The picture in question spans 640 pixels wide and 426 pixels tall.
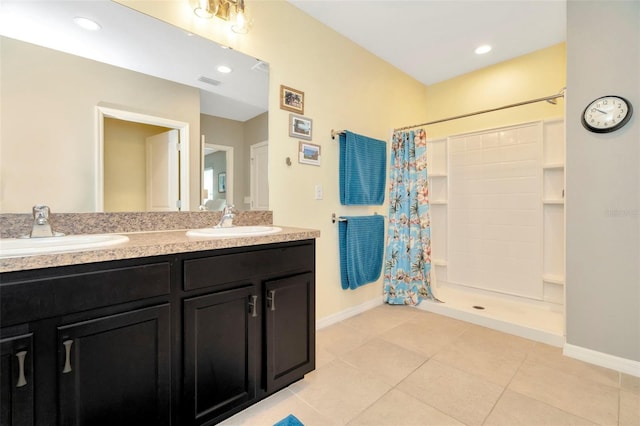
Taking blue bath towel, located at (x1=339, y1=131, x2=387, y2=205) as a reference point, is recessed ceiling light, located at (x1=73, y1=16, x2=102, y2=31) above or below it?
above

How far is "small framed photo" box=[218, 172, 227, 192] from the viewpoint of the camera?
5.97ft

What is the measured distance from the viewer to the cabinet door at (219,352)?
45.8 inches

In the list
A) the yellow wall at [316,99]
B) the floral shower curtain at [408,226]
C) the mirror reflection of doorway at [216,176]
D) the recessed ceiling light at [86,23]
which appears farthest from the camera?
the floral shower curtain at [408,226]

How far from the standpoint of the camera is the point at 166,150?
1.61 metres

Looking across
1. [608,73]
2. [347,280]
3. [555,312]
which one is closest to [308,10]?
[608,73]

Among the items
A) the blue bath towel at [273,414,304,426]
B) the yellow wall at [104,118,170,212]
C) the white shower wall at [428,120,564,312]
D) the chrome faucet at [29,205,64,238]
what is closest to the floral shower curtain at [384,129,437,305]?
the white shower wall at [428,120,564,312]

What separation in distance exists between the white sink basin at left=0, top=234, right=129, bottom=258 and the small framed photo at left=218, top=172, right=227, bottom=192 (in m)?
0.69

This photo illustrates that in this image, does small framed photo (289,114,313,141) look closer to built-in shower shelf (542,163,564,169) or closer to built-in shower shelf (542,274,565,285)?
built-in shower shelf (542,163,564,169)

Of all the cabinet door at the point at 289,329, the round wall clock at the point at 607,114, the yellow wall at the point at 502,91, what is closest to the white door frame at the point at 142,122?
the cabinet door at the point at 289,329

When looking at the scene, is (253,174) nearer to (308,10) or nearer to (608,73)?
(308,10)

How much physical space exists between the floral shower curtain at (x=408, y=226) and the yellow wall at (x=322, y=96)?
17cm

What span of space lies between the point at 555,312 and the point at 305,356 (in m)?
2.41

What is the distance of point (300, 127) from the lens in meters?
2.18

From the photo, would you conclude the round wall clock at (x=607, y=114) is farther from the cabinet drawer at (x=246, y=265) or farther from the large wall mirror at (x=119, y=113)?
the large wall mirror at (x=119, y=113)
